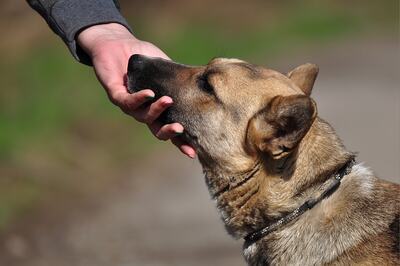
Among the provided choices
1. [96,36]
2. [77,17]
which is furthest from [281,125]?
[77,17]

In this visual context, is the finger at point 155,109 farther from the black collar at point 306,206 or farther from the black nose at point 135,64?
the black collar at point 306,206

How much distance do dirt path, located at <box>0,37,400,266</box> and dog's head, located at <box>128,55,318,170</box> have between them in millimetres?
2840

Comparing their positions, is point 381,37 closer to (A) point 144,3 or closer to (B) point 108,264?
Result: (A) point 144,3

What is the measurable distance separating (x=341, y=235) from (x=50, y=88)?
8.37 meters

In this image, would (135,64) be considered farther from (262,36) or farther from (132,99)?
(262,36)

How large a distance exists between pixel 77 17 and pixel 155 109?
3.33 ft

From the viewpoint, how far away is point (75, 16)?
20.2 feet

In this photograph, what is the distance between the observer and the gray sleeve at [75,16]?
241 inches

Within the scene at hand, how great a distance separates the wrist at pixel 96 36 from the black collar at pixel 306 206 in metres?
1.66

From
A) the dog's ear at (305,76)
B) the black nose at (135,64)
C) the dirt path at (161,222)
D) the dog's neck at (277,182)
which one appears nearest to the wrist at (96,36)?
the black nose at (135,64)

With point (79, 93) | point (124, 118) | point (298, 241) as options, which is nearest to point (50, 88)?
point (79, 93)

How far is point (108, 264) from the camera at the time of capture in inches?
324

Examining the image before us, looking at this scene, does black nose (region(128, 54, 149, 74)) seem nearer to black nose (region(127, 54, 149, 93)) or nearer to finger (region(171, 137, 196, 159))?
black nose (region(127, 54, 149, 93))

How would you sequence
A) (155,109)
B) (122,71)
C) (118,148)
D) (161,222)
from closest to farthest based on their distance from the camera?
(155,109), (122,71), (161,222), (118,148)
